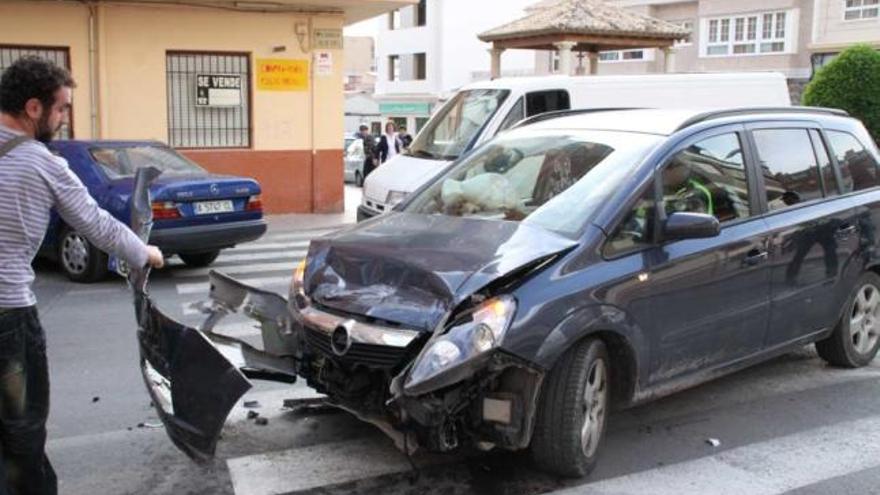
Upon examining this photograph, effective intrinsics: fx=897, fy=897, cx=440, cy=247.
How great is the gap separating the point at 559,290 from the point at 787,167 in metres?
2.31

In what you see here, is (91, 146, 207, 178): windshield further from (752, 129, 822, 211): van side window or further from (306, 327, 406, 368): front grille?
(752, 129, 822, 211): van side window

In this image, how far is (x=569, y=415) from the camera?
156 inches

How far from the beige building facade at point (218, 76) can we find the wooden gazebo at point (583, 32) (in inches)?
178

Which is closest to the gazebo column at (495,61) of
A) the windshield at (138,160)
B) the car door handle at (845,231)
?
the windshield at (138,160)

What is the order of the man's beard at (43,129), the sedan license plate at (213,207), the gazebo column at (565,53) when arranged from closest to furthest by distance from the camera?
the man's beard at (43,129) < the sedan license plate at (213,207) < the gazebo column at (565,53)

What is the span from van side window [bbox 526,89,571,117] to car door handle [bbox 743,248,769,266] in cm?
687

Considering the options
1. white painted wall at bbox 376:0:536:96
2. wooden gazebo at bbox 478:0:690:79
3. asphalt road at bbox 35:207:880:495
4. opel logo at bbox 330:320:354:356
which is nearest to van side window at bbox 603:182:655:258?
asphalt road at bbox 35:207:880:495

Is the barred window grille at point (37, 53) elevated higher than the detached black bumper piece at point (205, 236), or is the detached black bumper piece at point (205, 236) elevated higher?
the barred window grille at point (37, 53)

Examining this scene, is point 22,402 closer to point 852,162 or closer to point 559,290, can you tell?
point 559,290

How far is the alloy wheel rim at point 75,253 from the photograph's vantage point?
9.27 meters

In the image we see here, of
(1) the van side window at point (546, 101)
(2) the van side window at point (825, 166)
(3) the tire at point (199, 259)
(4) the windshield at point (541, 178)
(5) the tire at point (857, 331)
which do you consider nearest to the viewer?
(4) the windshield at point (541, 178)

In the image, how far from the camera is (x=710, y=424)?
496 centimetres

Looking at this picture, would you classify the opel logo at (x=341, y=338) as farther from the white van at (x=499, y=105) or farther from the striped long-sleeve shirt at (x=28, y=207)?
the white van at (x=499, y=105)

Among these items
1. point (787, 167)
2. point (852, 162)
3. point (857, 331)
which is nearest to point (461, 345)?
point (787, 167)
